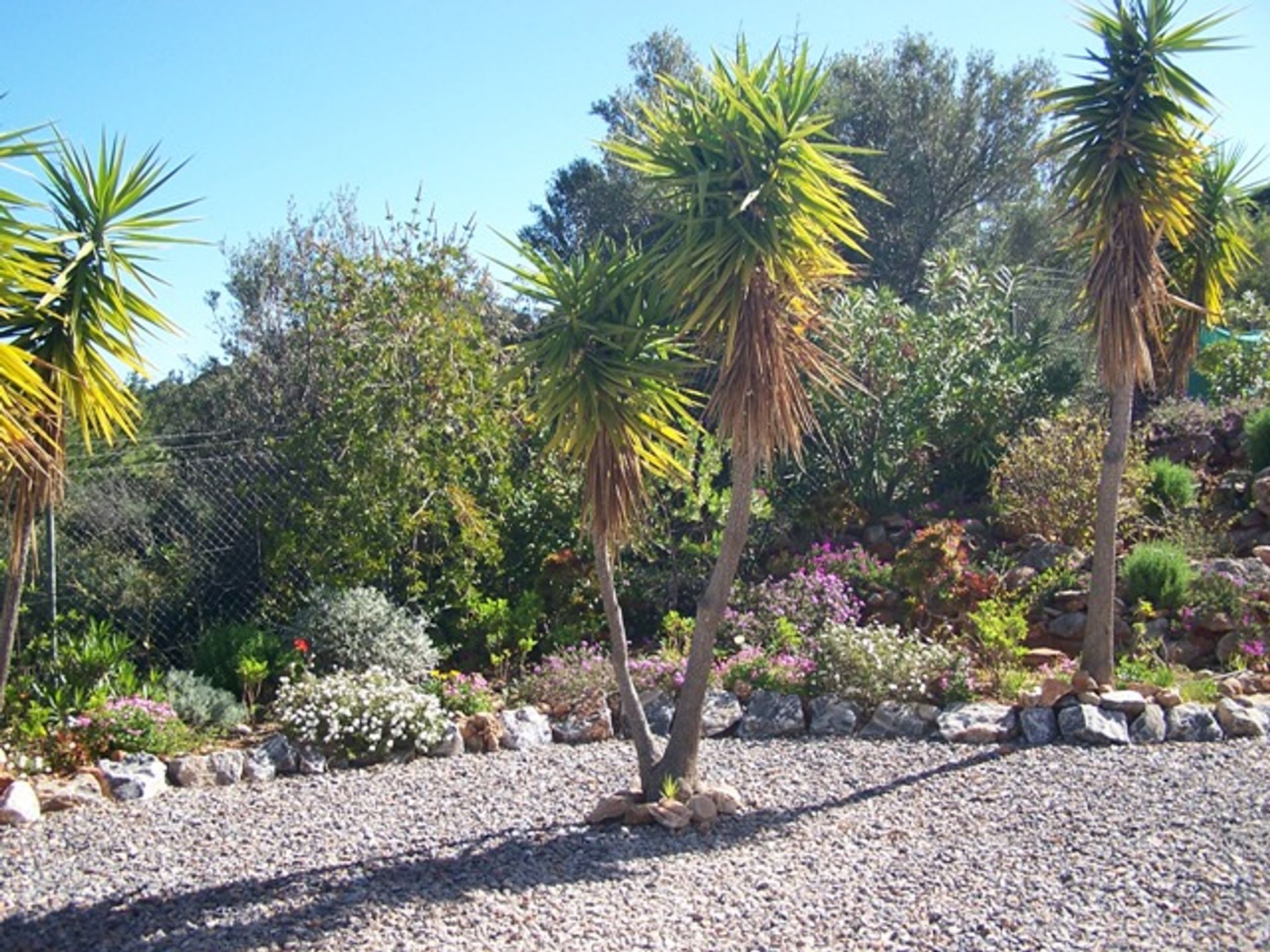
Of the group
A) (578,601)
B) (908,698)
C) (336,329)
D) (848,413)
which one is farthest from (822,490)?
(336,329)

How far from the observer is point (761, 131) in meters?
5.42

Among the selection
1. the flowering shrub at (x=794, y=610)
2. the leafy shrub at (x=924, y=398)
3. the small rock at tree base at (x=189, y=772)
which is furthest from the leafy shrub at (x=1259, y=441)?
the small rock at tree base at (x=189, y=772)

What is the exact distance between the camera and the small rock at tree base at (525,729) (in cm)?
777

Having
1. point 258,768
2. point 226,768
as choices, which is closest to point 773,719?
point 258,768

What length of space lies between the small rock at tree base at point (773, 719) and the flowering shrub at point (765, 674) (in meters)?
0.12

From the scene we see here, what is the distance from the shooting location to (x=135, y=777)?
6.76m

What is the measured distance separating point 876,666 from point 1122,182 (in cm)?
327

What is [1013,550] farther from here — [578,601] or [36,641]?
[36,641]

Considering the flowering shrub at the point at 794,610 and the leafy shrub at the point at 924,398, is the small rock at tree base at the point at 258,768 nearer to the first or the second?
the flowering shrub at the point at 794,610

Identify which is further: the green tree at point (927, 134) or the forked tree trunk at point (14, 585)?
the green tree at point (927, 134)

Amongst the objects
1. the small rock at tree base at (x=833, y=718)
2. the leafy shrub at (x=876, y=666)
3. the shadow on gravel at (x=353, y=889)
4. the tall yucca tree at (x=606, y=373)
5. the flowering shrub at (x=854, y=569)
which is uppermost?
the tall yucca tree at (x=606, y=373)

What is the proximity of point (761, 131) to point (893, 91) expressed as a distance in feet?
43.8

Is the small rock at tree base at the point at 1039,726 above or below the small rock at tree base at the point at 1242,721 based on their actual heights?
below

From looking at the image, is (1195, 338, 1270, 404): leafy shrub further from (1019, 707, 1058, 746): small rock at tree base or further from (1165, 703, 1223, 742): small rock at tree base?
(1019, 707, 1058, 746): small rock at tree base
